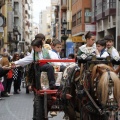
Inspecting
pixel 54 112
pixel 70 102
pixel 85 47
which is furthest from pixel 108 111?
pixel 54 112

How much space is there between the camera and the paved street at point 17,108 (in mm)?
13180

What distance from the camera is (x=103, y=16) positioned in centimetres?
3850

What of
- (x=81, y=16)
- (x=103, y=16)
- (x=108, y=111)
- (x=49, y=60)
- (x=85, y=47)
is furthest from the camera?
(x=81, y=16)

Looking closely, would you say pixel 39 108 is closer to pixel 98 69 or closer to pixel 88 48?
pixel 88 48

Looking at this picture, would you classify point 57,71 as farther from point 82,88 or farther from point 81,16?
point 81,16

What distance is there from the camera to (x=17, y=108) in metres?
15.4

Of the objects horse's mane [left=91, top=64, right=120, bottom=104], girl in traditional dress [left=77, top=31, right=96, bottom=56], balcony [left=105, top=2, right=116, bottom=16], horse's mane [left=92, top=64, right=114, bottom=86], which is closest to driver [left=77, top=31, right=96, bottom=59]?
girl in traditional dress [left=77, top=31, right=96, bottom=56]

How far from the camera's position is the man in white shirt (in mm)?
8945

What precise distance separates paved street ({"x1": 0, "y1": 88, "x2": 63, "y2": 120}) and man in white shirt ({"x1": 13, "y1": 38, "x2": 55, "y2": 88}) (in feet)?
12.2

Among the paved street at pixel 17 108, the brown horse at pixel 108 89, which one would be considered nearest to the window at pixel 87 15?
the paved street at pixel 17 108

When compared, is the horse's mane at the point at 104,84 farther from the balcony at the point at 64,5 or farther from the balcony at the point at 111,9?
the balcony at the point at 64,5

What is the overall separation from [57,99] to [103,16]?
30423 mm

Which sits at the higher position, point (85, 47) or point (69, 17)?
point (69, 17)

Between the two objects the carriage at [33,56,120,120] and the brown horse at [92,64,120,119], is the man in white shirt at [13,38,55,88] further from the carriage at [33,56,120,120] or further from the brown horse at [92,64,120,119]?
the brown horse at [92,64,120,119]
